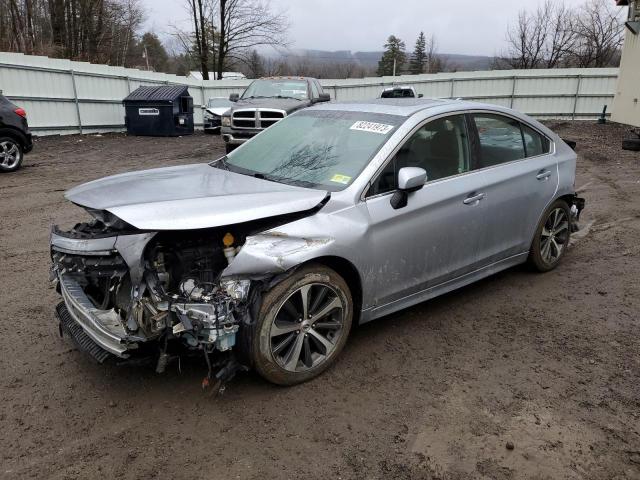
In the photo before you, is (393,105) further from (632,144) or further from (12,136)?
(632,144)

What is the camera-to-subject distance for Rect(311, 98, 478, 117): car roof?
3.99 metres

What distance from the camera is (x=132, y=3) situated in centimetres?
4025

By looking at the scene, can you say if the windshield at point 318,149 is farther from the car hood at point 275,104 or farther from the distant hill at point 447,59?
the distant hill at point 447,59

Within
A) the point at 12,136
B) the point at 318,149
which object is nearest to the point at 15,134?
the point at 12,136

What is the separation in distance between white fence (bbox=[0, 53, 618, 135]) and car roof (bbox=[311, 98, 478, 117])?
1480 centimetres

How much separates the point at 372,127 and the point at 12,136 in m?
9.07

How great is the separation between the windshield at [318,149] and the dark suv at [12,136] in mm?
7676

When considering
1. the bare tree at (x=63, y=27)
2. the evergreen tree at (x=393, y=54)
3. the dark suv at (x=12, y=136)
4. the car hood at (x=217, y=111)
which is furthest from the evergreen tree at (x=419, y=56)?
the dark suv at (x=12, y=136)

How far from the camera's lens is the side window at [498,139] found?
429 centimetres

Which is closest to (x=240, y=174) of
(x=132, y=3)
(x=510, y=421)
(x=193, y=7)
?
(x=510, y=421)

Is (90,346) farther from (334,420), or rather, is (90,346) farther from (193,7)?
(193,7)

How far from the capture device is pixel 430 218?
145 inches

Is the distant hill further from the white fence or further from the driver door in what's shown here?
the driver door

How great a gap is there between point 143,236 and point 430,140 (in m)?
2.23
